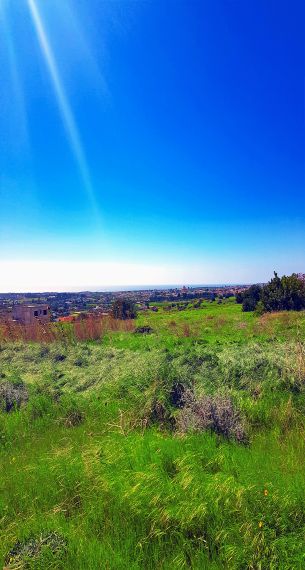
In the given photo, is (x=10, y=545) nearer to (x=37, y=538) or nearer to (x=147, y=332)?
(x=37, y=538)

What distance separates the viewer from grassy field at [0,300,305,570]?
318cm

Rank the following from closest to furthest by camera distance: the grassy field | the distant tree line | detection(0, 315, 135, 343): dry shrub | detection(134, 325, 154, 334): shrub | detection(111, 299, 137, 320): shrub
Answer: the grassy field
detection(0, 315, 135, 343): dry shrub
detection(134, 325, 154, 334): shrub
detection(111, 299, 137, 320): shrub
the distant tree line

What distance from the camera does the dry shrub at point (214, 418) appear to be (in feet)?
17.7

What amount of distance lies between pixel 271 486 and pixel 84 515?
2.19m

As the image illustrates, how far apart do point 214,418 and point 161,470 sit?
1694 mm

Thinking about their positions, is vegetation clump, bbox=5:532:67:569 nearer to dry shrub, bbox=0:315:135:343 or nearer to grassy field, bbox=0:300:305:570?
grassy field, bbox=0:300:305:570

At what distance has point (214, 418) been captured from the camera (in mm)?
5703

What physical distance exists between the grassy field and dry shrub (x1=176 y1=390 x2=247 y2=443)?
0.02 meters

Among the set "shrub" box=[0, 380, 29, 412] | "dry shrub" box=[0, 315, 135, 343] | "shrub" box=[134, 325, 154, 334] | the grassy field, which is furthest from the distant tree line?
"shrub" box=[0, 380, 29, 412]

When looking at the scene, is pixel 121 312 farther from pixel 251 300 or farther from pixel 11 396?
pixel 251 300

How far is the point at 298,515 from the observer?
3369 mm

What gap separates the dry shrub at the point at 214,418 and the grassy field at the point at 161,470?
23 mm

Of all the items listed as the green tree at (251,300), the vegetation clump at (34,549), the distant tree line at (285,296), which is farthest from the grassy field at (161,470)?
the green tree at (251,300)

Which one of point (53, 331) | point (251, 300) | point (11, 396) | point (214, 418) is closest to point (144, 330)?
point (53, 331)
